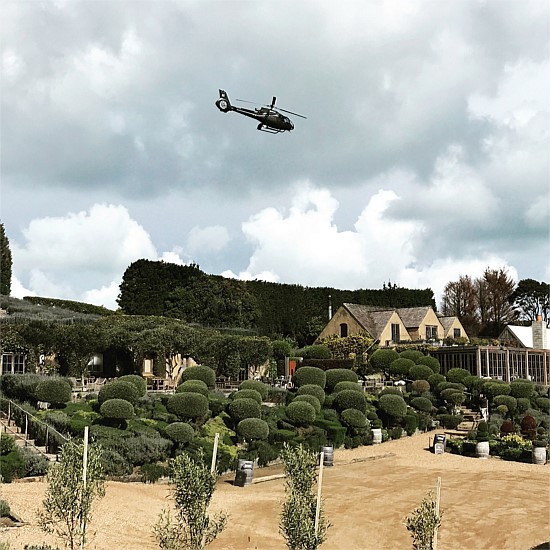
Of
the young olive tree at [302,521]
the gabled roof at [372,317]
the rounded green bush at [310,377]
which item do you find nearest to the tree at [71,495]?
the young olive tree at [302,521]

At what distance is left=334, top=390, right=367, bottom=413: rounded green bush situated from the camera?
35.8 metres

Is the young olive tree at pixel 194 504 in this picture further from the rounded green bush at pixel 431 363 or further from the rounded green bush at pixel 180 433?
the rounded green bush at pixel 431 363

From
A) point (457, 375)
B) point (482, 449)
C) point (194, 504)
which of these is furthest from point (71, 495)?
point (457, 375)

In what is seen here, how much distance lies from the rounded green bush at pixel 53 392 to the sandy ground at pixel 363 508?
21.3ft

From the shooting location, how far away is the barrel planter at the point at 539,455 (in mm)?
32000

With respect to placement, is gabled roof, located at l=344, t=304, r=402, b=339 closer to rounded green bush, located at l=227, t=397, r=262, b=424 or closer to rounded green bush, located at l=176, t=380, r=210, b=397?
rounded green bush, located at l=176, t=380, r=210, b=397

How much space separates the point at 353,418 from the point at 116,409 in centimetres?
1188

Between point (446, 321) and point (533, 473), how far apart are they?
32.0 m

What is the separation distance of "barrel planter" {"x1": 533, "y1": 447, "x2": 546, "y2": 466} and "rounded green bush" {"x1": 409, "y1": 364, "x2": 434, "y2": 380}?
12.3 metres

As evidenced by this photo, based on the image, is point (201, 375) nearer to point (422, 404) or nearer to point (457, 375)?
point (422, 404)

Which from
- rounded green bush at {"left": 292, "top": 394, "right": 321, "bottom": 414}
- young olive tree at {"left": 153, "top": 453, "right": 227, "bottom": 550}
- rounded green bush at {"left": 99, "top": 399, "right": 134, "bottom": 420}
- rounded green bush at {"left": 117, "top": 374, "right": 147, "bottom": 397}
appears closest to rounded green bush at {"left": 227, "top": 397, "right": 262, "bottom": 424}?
rounded green bush at {"left": 292, "top": 394, "right": 321, "bottom": 414}

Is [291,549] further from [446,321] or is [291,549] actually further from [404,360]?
[446,321]

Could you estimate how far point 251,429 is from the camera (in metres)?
29.5

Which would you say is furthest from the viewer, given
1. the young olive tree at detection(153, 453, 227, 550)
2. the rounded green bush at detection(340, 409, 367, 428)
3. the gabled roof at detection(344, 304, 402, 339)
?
the gabled roof at detection(344, 304, 402, 339)
